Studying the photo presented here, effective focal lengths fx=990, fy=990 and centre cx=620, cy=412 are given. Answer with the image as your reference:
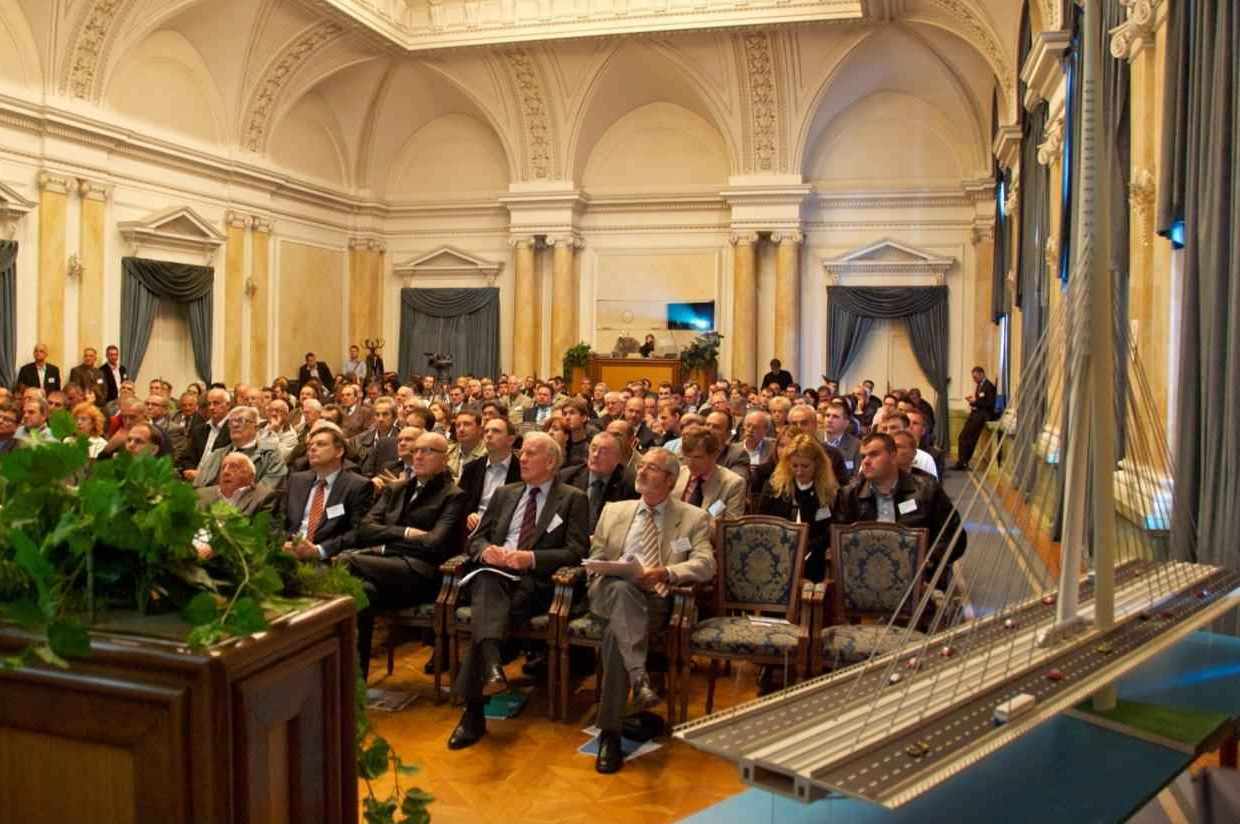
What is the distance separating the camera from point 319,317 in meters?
17.2

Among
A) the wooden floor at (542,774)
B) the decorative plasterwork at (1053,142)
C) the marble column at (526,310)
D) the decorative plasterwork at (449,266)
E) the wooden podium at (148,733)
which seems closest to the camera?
the wooden podium at (148,733)

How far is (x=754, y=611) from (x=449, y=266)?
48.5ft

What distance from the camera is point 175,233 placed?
13789 millimetres

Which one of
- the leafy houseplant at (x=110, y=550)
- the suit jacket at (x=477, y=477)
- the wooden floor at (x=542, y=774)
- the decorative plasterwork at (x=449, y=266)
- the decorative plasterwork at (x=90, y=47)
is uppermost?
the decorative plasterwork at (x=90, y=47)

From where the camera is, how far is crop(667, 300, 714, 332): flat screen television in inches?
672

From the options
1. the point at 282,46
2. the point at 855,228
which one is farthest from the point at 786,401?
the point at 282,46

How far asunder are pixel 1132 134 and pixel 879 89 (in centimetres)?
1145

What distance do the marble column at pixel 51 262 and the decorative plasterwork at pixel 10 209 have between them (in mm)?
225

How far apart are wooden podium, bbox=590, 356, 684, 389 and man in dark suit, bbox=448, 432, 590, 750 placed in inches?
435

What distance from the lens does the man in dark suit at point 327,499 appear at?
198 inches

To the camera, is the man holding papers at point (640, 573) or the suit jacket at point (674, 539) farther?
the suit jacket at point (674, 539)

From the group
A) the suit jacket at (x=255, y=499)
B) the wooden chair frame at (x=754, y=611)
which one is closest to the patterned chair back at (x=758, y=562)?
the wooden chair frame at (x=754, y=611)

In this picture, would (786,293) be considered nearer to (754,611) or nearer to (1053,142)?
(1053,142)

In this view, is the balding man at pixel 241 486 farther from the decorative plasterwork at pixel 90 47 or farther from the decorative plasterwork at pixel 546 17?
the decorative plasterwork at pixel 546 17
